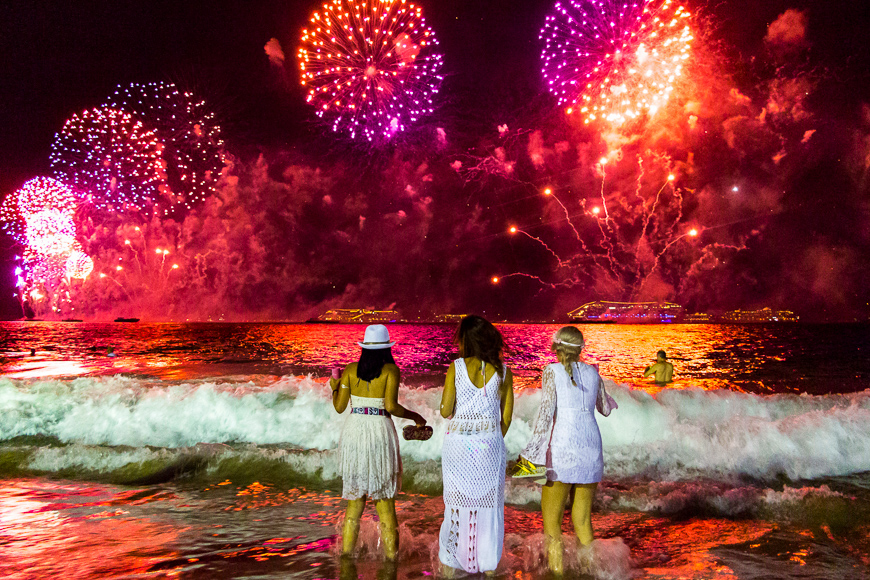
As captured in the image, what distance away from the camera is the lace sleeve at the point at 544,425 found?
171 inches

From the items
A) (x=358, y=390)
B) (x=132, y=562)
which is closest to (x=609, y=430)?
(x=358, y=390)

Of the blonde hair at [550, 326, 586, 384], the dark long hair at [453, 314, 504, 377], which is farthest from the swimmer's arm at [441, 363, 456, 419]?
the blonde hair at [550, 326, 586, 384]

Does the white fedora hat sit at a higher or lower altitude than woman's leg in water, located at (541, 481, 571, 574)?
higher

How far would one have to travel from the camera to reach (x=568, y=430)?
437 centimetres

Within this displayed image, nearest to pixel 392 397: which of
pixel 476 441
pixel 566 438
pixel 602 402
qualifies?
pixel 476 441

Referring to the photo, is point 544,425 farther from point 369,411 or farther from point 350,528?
point 350,528

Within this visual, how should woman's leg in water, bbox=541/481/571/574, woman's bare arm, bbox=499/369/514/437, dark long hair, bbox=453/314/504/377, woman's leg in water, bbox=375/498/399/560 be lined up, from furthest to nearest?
woman's leg in water, bbox=375/498/399/560
woman's leg in water, bbox=541/481/571/574
woman's bare arm, bbox=499/369/514/437
dark long hair, bbox=453/314/504/377

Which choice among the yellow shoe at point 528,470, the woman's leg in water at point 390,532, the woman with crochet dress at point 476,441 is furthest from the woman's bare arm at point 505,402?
the woman's leg in water at point 390,532

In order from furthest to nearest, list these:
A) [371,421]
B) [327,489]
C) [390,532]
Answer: [327,489] < [390,532] < [371,421]

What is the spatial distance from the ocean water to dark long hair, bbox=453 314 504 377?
6.68 ft

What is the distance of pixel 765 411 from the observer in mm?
11812

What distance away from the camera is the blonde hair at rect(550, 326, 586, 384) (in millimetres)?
4363

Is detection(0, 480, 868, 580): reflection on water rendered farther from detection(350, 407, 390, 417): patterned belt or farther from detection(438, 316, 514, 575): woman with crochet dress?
detection(350, 407, 390, 417): patterned belt

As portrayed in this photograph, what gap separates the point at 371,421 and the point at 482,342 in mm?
1263
